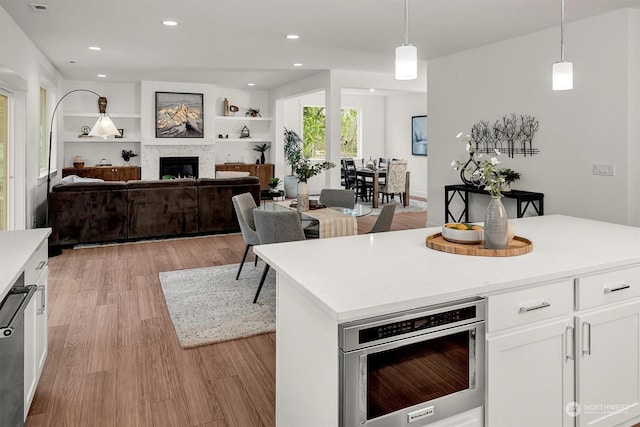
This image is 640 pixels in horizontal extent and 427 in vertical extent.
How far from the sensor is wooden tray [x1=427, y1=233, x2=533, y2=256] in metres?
2.02

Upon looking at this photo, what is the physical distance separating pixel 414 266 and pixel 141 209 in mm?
5207

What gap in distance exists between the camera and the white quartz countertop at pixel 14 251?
1731 millimetres

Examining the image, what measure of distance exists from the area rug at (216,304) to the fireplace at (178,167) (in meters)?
5.64

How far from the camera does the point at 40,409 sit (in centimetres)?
232

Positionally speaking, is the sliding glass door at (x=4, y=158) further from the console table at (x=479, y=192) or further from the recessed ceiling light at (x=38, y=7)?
the console table at (x=479, y=192)

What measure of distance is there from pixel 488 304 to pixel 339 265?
1.91 ft

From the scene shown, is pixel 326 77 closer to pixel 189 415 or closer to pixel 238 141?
pixel 238 141

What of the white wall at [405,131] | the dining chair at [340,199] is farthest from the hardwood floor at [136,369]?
the white wall at [405,131]

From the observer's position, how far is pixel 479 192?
5891 millimetres

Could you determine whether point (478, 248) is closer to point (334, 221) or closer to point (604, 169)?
point (334, 221)

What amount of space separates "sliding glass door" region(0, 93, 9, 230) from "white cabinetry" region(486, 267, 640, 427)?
5.45 m

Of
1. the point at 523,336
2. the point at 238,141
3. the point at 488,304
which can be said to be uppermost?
the point at 238,141

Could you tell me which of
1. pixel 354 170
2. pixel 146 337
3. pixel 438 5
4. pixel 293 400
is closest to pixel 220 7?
pixel 438 5

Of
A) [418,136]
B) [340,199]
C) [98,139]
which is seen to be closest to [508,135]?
[340,199]
